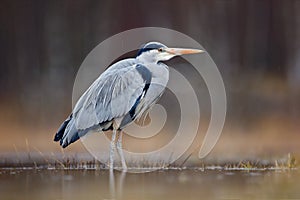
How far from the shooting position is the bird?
5852mm

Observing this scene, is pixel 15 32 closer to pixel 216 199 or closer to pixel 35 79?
pixel 35 79

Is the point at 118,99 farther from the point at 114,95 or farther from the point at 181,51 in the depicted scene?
the point at 181,51

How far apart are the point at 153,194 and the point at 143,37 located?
4.40m

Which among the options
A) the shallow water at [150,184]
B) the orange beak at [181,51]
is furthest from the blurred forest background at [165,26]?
the shallow water at [150,184]

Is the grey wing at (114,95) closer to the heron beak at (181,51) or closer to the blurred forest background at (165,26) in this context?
the heron beak at (181,51)

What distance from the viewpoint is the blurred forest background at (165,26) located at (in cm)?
820

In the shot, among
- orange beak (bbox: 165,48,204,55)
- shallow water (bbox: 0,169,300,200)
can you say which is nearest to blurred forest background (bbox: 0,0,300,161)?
orange beak (bbox: 165,48,204,55)

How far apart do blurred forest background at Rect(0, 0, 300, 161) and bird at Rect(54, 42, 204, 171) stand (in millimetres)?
1953

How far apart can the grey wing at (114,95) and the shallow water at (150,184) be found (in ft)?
1.62

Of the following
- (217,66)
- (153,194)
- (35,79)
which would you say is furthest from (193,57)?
(153,194)

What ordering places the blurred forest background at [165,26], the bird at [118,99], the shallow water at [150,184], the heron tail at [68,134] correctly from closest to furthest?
the shallow water at [150,184], the heron tail at [68,134], the bird at [118,99], the blurred forest background at [165,26]

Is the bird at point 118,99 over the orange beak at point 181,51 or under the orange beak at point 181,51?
under

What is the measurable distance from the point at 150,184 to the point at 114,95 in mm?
1154

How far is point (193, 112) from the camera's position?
8.12m
